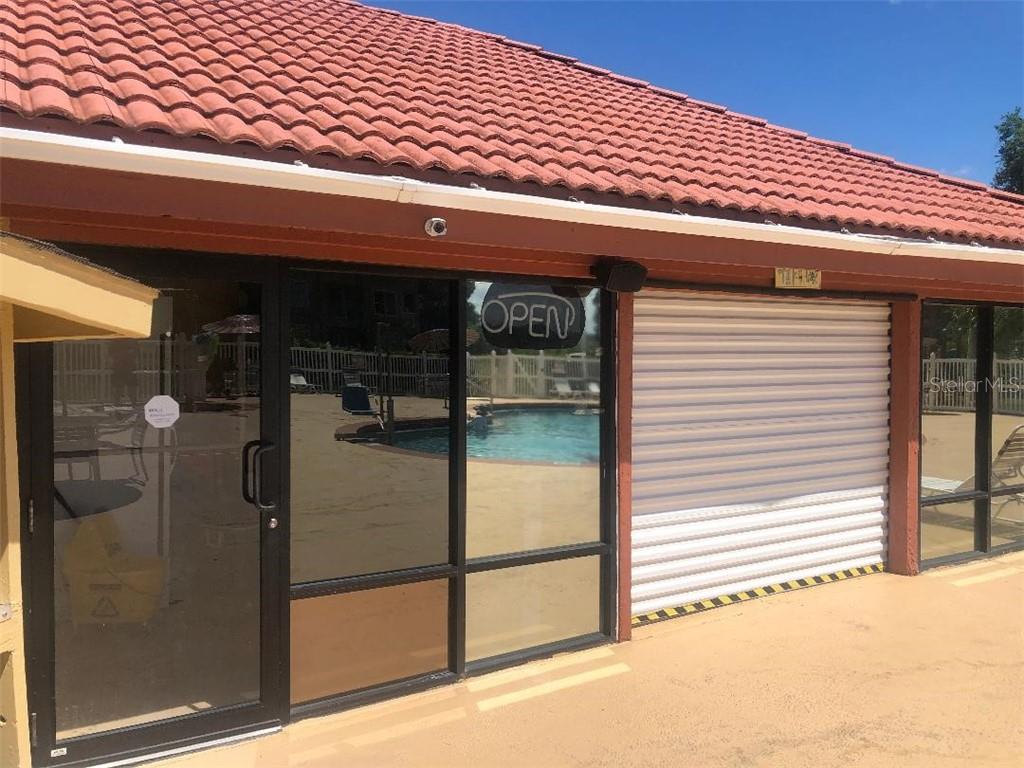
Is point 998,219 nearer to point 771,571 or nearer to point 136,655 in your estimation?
point 771,571

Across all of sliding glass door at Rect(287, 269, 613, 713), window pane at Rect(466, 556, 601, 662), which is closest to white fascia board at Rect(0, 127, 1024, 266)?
sliding glass door at Rect(287, 269, 613, 713)

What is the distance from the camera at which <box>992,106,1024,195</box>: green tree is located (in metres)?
37.2

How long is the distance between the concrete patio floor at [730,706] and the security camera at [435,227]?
2496mm

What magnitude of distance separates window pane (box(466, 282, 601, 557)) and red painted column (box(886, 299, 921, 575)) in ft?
10.2

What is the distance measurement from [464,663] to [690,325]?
9.20ft

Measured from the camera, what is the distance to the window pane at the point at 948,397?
6797mm

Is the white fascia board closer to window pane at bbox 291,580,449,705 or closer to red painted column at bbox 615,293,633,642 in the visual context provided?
red painted column at bbox 615,293,633,642

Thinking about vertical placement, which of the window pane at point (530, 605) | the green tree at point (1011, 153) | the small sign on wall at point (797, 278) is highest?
the green tree at point (1011, 153)

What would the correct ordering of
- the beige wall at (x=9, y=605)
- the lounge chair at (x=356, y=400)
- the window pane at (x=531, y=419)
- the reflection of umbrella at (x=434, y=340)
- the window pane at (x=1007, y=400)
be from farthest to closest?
the window pane at (x=1007, y=400), the window pane at (x=531, y=419), the reflection of umbrella at (x=434, y=340), the lounge chair at (x=356, y=400), the beige wall at (x=9, y=605)

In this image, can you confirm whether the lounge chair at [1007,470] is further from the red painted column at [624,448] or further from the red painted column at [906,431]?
the red painted column at [624,448]

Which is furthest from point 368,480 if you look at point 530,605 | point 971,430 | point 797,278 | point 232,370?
point 971,430

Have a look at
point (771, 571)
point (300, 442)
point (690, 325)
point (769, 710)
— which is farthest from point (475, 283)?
point (771, 571)

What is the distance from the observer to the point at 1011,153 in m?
37.9

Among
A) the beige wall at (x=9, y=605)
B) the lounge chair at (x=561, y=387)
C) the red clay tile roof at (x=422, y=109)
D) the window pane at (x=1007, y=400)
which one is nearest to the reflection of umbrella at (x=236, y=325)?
the red clay tile roof at (x=422, y=109)
